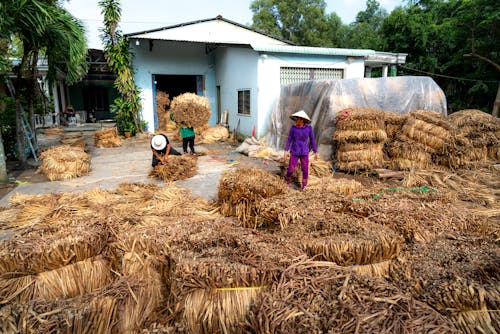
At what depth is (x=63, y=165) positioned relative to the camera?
24.8 ft

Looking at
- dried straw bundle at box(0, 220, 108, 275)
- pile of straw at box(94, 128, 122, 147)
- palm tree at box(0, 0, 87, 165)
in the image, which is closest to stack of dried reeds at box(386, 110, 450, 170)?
dried straw bundle at box(0, 220, 108, 275)

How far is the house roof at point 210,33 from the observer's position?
12914mm

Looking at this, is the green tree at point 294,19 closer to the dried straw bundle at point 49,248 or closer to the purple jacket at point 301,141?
the purple jacket at point 301,141

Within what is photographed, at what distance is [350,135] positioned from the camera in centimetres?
754

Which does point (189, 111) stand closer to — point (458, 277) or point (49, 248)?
point (49, 248)

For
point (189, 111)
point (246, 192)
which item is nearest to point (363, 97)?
point (189, 111)

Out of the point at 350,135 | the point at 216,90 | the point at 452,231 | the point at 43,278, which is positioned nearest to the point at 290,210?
the point at 452,231

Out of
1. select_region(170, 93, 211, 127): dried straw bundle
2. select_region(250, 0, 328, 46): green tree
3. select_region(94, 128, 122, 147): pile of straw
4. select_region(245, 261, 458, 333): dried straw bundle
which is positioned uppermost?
select_region(250, 0, 328, 46): green tree

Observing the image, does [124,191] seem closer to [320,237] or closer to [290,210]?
[290,210]

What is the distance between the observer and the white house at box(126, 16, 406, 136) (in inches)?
442

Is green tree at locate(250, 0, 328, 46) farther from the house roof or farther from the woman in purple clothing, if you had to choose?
the woman in purple clothing

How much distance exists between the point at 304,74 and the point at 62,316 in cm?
1116

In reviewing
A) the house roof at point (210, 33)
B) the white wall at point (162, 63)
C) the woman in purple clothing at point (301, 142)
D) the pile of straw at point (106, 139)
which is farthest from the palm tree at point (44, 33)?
the woman in purple clothing at point (301, 142)

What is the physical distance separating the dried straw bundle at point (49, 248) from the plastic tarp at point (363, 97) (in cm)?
666
